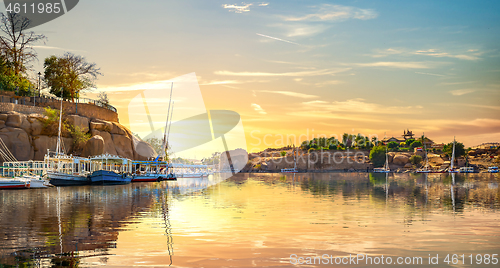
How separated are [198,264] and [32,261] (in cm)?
575

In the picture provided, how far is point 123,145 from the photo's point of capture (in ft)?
328

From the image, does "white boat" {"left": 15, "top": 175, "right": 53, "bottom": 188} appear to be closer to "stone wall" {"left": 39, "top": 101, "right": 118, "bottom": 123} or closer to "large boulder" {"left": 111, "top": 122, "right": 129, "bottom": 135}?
"stone wall" {"left": 39, "top": 101, "right": 118, "bottom": 123}

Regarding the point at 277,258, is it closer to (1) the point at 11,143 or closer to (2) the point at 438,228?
(2) the point at 438,228

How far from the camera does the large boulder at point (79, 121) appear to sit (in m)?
87.2

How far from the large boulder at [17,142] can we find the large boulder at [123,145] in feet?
75.7

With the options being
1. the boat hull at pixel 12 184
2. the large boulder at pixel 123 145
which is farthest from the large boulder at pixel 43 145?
the boat hull at pixel 12 184

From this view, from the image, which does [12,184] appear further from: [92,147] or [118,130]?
[118,130]

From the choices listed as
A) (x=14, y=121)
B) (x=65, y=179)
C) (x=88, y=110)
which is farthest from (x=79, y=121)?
(x=65, y=179)

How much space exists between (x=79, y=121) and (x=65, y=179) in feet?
76.8

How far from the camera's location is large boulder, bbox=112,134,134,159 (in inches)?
3863

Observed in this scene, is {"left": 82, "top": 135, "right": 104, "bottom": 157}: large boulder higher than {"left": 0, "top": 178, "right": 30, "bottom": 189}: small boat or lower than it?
higher

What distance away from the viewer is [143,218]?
26438 millimetres

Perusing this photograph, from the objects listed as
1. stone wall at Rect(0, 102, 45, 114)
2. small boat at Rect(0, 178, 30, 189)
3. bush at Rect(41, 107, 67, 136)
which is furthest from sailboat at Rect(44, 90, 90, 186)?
stone wall at Rect(0, 102, 45, 114)

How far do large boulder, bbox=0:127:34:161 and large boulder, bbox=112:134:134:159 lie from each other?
23.1 metres
